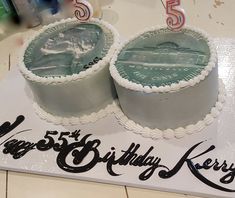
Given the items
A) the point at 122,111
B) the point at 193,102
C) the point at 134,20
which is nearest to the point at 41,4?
the point at 134,20

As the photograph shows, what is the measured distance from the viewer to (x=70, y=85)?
0.87 metres

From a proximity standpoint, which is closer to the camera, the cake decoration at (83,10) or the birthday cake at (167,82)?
the birthday cake at (167,82)

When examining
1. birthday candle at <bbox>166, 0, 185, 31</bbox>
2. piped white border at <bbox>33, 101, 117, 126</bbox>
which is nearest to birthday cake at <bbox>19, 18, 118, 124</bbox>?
piped white border at <bbox>33, 101, 117, 126</bbox>

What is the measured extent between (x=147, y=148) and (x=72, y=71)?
0.24m

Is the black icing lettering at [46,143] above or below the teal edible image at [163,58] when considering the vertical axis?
below

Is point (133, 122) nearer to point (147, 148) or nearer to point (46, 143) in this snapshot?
point (147, 148)

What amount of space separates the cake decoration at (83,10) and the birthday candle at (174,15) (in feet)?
0.68

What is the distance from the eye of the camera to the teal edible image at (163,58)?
80cm

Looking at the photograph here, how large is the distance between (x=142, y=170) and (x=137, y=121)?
4.7 inches

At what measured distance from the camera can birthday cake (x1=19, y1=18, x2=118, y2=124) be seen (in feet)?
2.87

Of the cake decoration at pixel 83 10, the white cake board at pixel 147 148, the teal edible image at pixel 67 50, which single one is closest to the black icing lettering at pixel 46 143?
the white cake board at pixel 147 148

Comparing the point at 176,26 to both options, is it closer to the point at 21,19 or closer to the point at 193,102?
the point at 193,102

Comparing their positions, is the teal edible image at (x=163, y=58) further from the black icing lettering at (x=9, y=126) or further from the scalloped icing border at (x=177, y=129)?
the black icing lettering at (x=9, y=126)

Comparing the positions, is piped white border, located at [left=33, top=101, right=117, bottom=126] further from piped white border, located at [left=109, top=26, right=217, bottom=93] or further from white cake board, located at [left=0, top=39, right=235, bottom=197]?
piped white border, located at [left=109, top=26, right=217, bottom=93]
